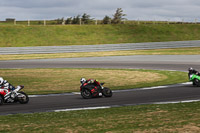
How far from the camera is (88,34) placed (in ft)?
211

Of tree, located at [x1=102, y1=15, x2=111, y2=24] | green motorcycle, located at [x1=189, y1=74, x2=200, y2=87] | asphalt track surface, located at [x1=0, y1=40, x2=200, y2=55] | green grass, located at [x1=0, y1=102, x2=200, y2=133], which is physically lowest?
green grass, located at [x1=0, y1=102, x2=200, y2=133]

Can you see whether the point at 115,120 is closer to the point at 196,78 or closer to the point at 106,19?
the point at 196,78

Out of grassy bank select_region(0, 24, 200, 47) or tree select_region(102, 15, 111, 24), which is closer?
grassy bank select_region(0, 24, 200, 47)

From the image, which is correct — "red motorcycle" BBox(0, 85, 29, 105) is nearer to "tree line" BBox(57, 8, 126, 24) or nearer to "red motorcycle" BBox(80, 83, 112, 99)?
"red motorcycle" BBox(80, 83, 112, 99)

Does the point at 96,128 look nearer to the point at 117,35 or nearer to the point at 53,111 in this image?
the point at 53,111

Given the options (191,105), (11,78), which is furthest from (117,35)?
(191,105)

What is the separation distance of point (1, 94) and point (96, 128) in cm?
707

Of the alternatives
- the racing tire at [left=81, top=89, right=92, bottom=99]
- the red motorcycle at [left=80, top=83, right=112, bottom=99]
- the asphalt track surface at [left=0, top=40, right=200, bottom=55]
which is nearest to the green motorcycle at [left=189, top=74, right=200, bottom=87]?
the red motorcycle at [left=80, top=83, right=112, bottom=99]

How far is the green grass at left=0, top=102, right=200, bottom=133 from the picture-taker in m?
9.12

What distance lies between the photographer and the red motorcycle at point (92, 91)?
53.8 ft

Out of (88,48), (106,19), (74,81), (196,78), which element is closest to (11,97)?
(74,81)

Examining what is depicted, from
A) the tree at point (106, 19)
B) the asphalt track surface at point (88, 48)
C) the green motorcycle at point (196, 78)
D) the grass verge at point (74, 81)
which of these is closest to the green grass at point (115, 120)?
the green motorcycle at point (196, 78)

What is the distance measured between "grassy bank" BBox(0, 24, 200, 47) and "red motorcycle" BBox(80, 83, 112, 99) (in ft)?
133

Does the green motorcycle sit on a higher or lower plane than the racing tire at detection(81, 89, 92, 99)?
higher
